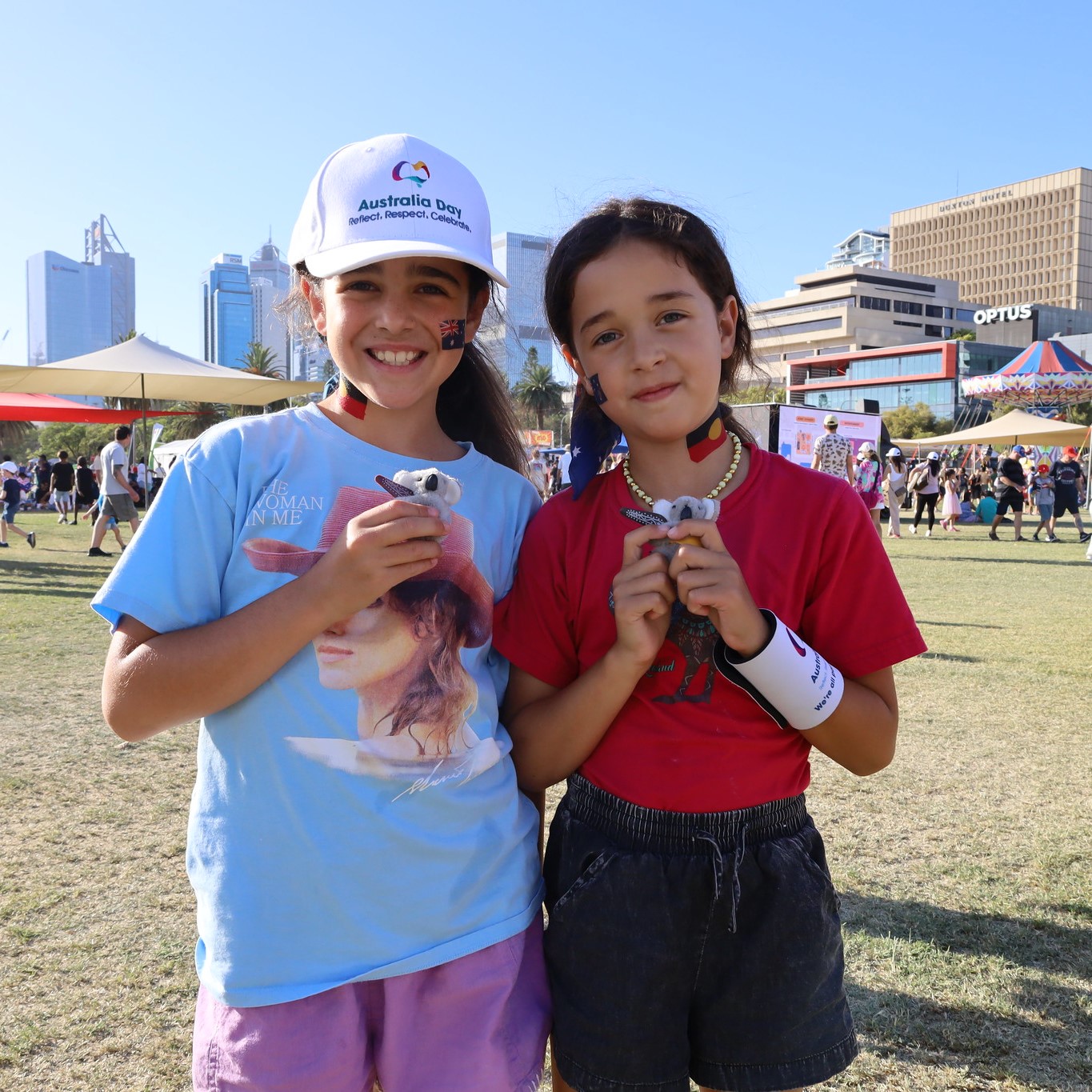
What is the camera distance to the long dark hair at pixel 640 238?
1.61m

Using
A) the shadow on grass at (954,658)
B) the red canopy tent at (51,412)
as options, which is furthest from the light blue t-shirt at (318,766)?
the red canopy tent at (51,412)

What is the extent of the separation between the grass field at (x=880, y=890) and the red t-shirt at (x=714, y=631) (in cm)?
8

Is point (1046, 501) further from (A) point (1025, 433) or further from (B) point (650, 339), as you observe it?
(B) point (650, 339)

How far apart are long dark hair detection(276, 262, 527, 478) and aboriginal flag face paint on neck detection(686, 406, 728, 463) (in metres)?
0.36

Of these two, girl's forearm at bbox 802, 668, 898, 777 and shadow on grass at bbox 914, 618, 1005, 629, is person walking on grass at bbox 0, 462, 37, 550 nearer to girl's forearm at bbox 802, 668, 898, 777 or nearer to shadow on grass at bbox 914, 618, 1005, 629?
shadow on grass at bbox 914, 618, 1005, 629

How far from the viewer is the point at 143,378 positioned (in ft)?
40.9

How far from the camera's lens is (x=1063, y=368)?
105ft

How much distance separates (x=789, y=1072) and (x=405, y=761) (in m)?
0.76

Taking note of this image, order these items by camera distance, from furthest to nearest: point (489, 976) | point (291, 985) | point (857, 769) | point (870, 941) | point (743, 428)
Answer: point (870, 941), point (743, 428), point (857, 769), point (489, 976), point (291, 985)

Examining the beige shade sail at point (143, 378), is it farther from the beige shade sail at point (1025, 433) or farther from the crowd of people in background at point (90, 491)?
the beige shade sail at point (1025, 433)

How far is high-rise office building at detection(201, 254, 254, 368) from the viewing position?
452 ft

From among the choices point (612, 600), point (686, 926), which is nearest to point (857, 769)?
point (686, 926)

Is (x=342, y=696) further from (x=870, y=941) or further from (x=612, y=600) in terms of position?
(x=870, y=941)

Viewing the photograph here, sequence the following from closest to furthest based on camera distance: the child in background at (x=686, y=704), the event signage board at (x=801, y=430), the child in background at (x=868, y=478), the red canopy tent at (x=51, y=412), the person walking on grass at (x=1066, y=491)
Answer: the child in background at (x=686, y=704), the child in background at (x=868, y=478), the red canopy tent at (x=51, y=412), the event signage board at (x=801, y=430), the person walking on grass at (x=1066, y=491)
